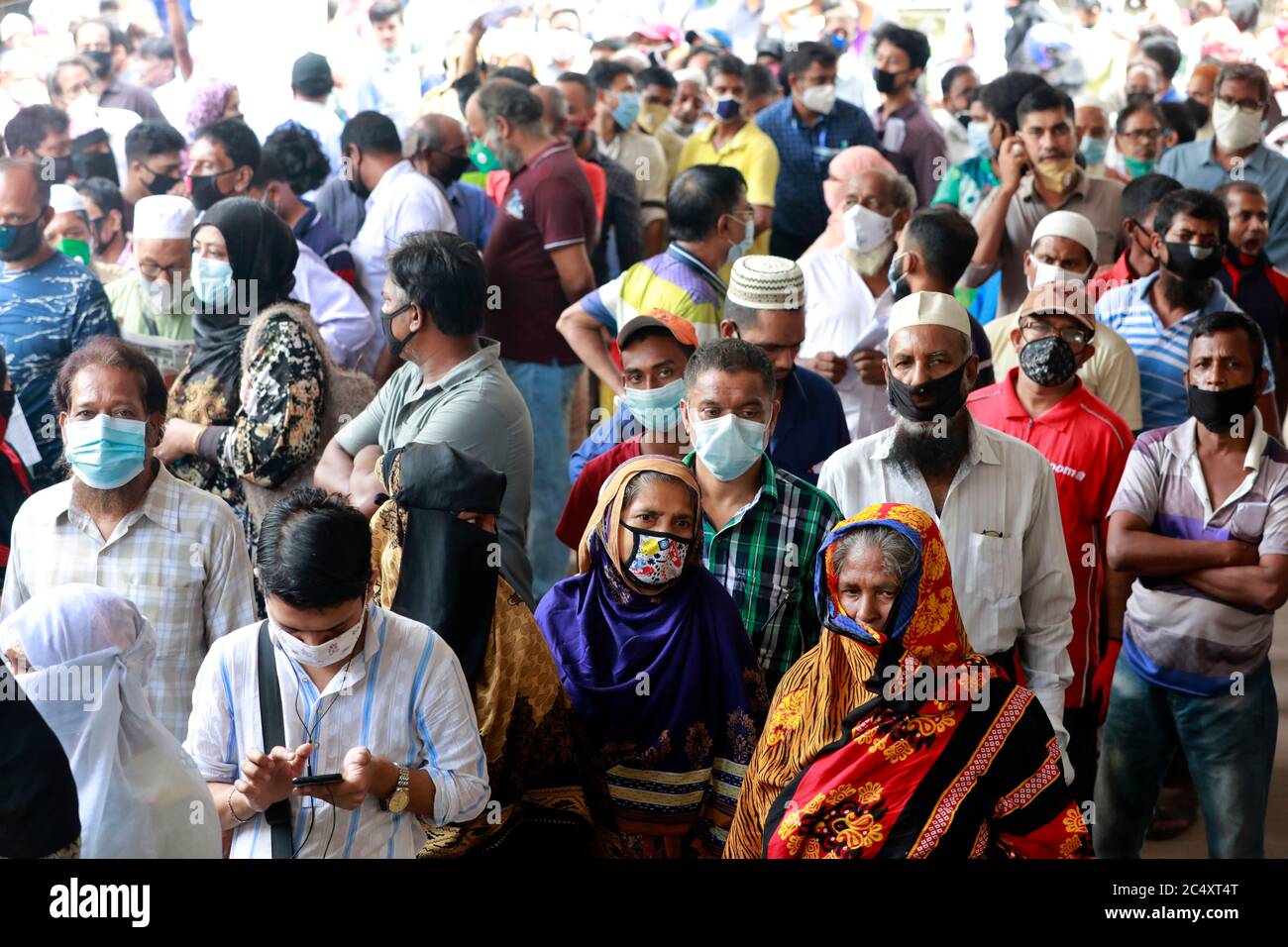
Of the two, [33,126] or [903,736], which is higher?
[33,126]

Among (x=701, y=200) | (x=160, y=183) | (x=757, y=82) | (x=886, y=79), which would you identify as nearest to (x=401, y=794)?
(x=701, y=200)

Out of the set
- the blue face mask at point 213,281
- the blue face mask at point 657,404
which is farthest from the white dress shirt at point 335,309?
the blue face mask at point 657,404

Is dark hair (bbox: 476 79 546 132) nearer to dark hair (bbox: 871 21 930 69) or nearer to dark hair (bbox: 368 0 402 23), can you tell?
dark hair (bbox: 871 21 930 69)

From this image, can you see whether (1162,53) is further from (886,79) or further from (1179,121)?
(886,79)

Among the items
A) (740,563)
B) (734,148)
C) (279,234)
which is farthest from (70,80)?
(740,563)

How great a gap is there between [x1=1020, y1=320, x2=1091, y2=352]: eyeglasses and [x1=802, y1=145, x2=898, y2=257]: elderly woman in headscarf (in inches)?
55.8

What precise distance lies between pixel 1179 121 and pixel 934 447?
6108mm

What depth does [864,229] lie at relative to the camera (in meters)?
5.78

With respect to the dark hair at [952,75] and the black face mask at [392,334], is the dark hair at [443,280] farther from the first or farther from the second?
the dark hair at [952,75]

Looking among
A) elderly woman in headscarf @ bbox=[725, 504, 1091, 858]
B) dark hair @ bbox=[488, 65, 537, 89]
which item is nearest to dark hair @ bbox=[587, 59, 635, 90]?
dark hair @ bbox=[488, 65, 537, 89]

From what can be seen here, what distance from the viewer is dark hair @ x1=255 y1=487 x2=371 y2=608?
2.79m

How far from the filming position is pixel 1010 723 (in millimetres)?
2889

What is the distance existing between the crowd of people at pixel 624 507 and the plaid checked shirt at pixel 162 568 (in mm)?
12
